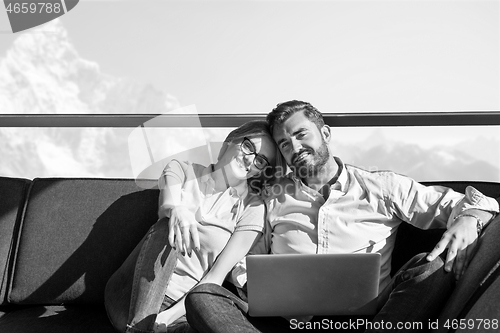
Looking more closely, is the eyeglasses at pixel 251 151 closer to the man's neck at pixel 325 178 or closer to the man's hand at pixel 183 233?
the man's neck at pixel 325 178

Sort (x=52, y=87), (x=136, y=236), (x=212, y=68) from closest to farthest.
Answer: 1. (x=136, y=236)
2. (x=212, y=68)
3. (x=52, y=87)

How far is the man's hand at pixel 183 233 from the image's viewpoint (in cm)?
154

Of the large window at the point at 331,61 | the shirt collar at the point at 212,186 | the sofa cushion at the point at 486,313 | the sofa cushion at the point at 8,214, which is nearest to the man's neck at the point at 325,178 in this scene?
the shirt collar at the point at 212,186

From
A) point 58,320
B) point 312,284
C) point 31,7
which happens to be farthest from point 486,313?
point 31,7

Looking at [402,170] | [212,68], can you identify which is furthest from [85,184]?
[402,170]

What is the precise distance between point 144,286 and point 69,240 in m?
0.58

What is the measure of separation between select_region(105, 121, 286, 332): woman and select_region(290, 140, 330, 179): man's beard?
3.3 inches

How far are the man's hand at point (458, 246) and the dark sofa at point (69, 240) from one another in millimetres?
363

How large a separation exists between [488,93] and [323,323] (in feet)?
12.1

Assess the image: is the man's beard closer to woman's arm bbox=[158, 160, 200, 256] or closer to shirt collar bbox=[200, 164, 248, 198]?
shirt collar bbox=[200, 164, 248, 198]

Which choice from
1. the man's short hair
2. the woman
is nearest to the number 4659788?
the woman

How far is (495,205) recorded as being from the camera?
152cm

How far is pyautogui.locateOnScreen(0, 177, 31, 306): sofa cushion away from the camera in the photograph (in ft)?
6.43

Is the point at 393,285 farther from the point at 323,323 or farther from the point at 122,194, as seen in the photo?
the point at 122,194
